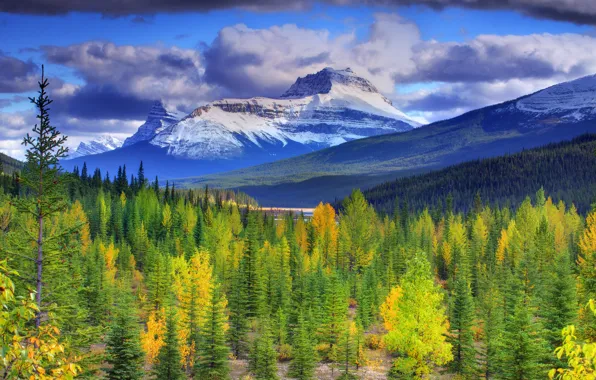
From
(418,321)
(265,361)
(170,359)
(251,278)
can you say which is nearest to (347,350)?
(265,361)

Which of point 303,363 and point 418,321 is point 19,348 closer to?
point 418,321

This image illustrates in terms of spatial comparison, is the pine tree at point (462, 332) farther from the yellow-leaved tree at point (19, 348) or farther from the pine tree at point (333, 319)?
the yellow-leaved tree at point (19, 348)

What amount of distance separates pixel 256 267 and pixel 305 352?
26180 mm

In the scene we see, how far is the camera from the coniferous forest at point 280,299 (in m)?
29.8

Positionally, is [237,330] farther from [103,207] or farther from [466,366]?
[103,207]

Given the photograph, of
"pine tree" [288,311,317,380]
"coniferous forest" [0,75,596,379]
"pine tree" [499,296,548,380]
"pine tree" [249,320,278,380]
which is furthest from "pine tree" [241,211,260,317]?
"pine tree" [499,296,548,380]

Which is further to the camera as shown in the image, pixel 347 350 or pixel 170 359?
pixel 347 350

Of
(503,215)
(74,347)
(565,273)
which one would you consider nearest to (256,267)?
(565,273)

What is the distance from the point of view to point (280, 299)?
94.0 metres

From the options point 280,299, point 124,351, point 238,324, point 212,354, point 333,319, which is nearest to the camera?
point 124,351

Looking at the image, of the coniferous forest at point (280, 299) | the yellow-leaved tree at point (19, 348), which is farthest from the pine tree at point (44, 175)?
the yellow-leaved tree at point (19, 348)

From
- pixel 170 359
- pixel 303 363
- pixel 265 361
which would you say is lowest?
pixel 303 363

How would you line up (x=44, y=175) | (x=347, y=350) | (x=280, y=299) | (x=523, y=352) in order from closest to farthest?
(x=44, y=175)
(x=523, y=352)
(x=347, y=350)
(x=280, y=299)

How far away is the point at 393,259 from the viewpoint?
116 m
